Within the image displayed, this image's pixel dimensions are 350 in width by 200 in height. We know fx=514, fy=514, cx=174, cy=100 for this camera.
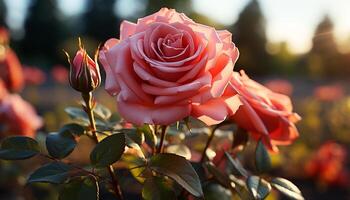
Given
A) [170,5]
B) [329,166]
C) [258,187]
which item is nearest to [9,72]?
[329,166]

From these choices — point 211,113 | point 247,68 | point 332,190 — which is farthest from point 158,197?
point 247,68

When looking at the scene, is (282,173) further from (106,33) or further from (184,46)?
(106,33)

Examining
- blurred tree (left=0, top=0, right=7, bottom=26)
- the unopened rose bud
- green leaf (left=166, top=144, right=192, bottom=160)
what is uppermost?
the unopened rose bud

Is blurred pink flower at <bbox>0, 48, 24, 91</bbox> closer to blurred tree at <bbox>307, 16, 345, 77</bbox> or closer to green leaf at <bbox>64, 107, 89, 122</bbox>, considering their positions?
green leaf at <bbox>64, 107, 89, 122</bbox>

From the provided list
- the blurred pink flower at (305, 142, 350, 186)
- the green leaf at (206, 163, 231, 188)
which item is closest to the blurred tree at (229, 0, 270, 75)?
the blurred pink flower at (305, 142, 350, 186)

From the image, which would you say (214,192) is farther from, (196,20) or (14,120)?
(196,20)
